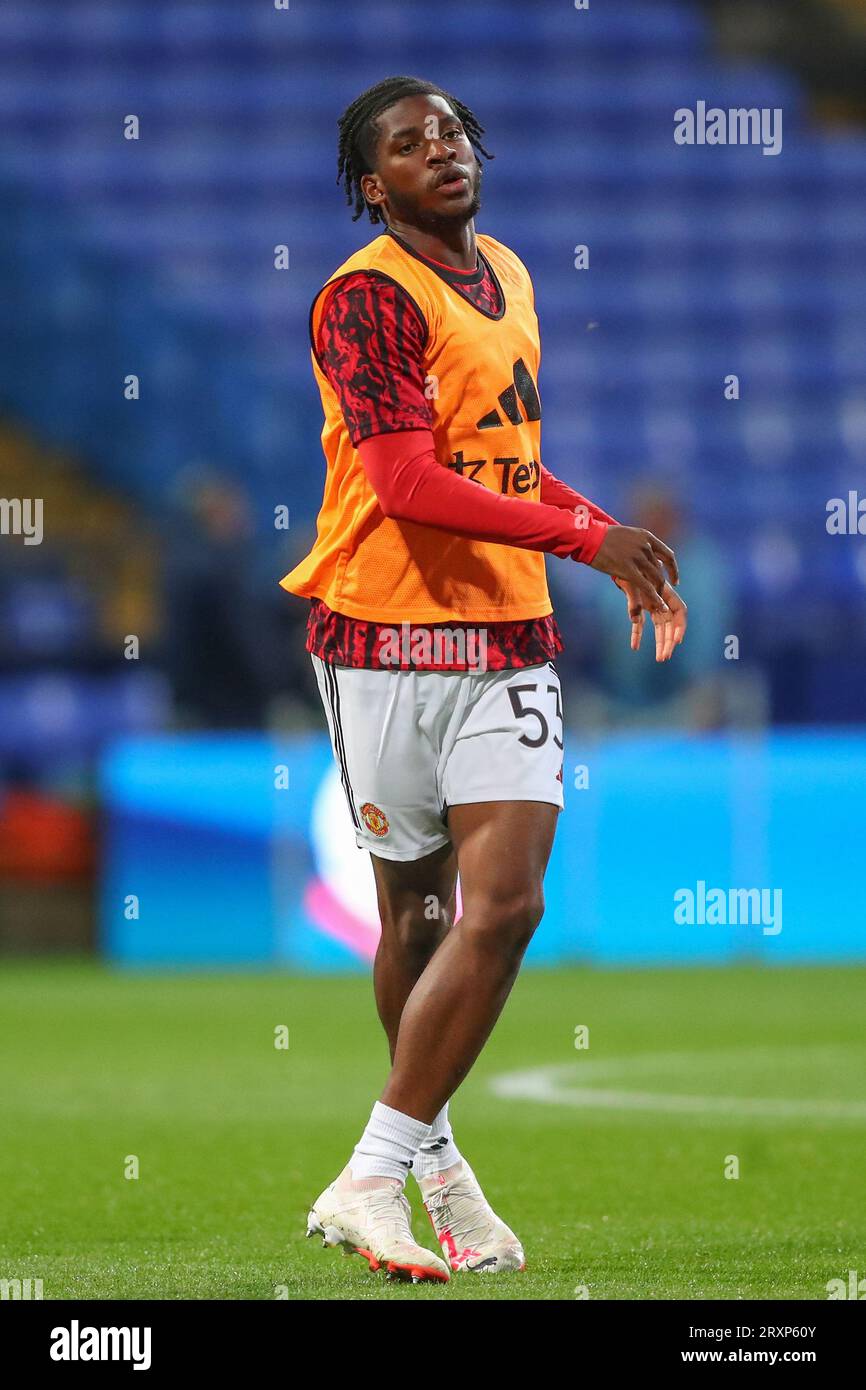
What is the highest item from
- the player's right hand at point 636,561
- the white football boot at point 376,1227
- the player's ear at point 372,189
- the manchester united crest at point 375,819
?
the player's ear at point 372,189

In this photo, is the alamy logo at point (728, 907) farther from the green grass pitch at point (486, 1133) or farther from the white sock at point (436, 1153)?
the white sock at point (436, 1153)

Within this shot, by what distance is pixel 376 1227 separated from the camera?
3729mm

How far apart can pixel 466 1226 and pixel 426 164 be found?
1939 mm

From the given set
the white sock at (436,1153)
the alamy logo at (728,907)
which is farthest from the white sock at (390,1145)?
the alamy logo at (728,907)

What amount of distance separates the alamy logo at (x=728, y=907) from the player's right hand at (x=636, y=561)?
6725mm

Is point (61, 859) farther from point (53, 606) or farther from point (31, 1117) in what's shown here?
point (31, 1117)

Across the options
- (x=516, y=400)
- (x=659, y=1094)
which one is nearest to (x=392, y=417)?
(x=516, y=400)

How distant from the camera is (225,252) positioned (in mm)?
16922

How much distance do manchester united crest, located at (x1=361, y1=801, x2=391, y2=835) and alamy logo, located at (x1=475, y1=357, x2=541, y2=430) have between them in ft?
2.36

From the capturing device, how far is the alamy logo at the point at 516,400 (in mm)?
3906

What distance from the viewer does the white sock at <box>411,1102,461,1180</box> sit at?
3.98m
